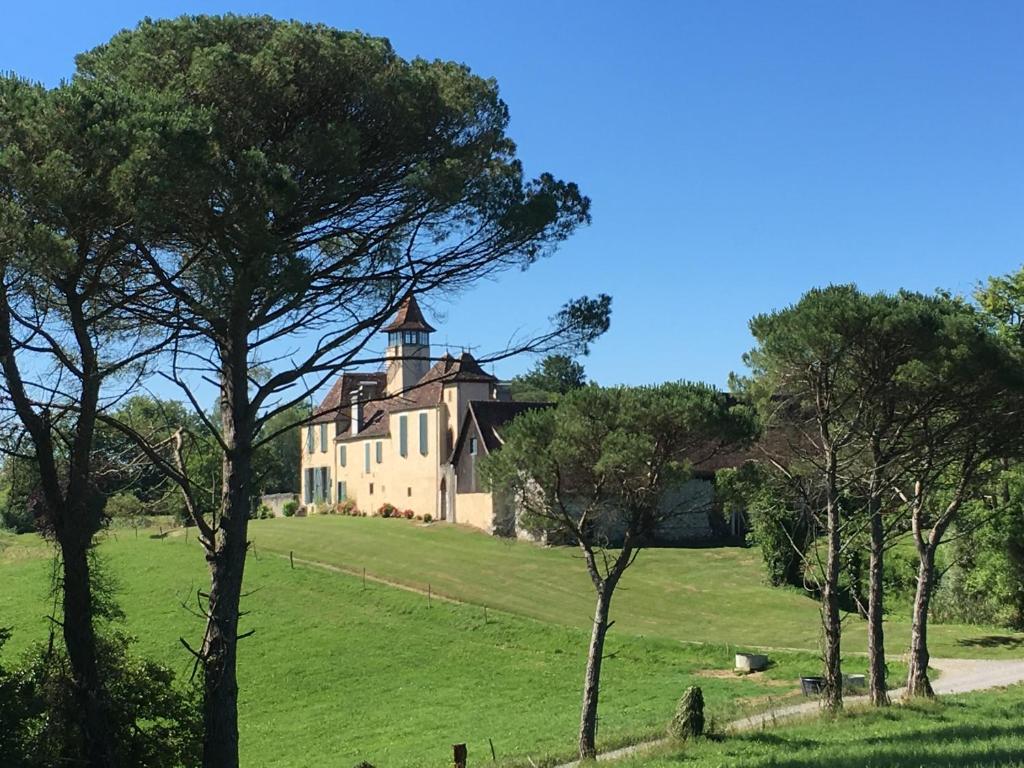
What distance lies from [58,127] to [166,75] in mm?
1947

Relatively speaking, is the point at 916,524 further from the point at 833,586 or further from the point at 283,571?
the point at 283,571

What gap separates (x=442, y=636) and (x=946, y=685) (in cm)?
1526

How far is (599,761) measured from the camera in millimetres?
15602

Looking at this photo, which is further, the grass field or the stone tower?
the stone tower

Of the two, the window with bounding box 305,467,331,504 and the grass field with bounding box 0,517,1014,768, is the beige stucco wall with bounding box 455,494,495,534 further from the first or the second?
the window with bounding box 305,467,331,504

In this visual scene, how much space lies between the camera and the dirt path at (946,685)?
17.4m

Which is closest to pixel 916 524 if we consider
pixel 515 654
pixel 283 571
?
pixel 515 654

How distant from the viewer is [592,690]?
17250 millimetres

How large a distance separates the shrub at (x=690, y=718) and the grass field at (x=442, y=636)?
54.6 inches

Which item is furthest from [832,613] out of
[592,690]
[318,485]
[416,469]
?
[318,485]

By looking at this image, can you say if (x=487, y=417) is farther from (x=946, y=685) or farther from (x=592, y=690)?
(x=592, y=690)

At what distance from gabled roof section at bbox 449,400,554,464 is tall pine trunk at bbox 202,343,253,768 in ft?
115

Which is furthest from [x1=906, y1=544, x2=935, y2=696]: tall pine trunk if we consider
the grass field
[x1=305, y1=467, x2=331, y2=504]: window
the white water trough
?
[x1=305, y1=467, x2=331, y2=504]: window

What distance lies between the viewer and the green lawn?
11133mm
